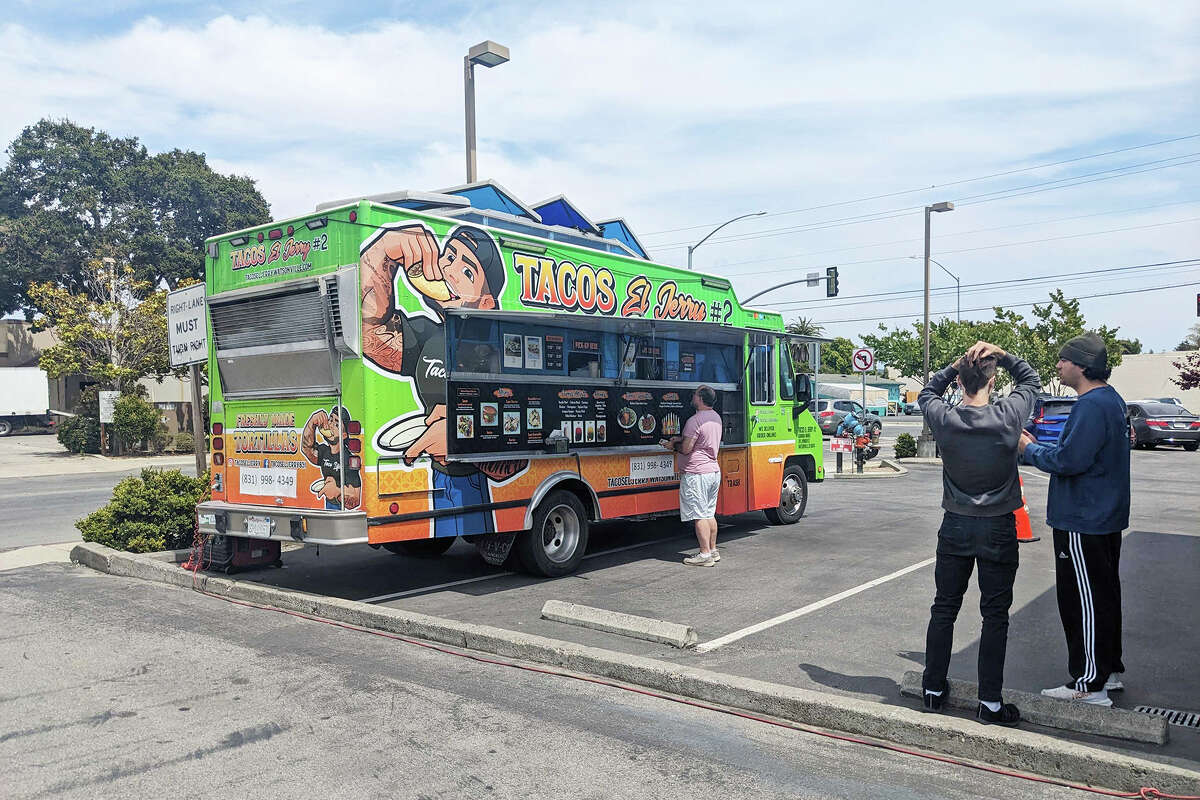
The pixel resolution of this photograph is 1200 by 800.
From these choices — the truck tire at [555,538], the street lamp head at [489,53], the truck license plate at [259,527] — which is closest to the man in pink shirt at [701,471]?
the truck tire at [555,538]

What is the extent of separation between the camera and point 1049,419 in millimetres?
23781

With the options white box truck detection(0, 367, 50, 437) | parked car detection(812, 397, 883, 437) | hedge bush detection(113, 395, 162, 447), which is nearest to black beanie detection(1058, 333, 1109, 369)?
hedge bush detection(113, 395, 162, 447)

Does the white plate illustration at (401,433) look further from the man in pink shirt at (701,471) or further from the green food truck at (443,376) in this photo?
the man in pink shirt at (701,471)

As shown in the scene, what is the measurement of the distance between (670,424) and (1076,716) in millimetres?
6268

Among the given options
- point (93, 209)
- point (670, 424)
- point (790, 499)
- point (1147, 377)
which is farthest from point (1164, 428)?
point (1147, 377)

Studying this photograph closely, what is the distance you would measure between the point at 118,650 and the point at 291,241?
11.5 feet

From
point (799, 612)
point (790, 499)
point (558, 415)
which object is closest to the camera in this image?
point (799, 612)

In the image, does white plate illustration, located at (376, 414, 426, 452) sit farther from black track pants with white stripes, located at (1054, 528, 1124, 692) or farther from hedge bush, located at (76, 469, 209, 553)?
black track pants with white stripes, located at (1054, 528, 1124, 692)

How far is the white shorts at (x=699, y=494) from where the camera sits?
9.53 meters

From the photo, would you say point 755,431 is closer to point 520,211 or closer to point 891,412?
point 520,211

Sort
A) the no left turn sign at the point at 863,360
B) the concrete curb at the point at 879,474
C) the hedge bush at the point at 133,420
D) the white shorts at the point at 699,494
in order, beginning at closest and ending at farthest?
the white shorts at the point at 699,494 → the concrete curb at the point at 879,474 → the no left turn sign at the point at 863,360 → the hedge bush at the point at 133,420

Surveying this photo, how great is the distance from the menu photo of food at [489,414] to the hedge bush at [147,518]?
3927 millimetres

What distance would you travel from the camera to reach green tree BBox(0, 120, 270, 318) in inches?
1793

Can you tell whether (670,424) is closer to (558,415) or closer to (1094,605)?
(558,415)
